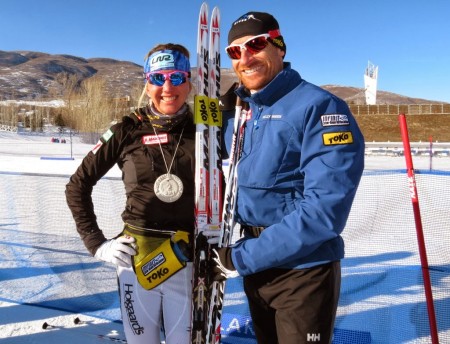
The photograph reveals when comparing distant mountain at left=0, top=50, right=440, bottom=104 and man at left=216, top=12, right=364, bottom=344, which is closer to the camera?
man at left=216, top=12, right=364, bottom=344

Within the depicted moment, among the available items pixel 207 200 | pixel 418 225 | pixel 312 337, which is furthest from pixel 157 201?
pixel 418 225

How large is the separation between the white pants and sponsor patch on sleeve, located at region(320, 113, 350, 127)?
1102 millimetres

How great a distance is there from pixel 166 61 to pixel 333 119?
106cm

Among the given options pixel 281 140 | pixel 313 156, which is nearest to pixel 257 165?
pixel 281 140

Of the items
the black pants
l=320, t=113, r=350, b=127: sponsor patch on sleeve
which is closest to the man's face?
l=320, t=113, r=350, b=127: sponsor patch on sleeve

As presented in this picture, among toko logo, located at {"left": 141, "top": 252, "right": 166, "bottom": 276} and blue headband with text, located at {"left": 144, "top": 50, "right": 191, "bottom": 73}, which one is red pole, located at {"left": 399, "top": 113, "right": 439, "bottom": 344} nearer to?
blue headband with text, located at {"left": 144, "top": 50, "right": 191, "bottom": 73}

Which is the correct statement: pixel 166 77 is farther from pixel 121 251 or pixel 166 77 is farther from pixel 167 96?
pixel 121 251

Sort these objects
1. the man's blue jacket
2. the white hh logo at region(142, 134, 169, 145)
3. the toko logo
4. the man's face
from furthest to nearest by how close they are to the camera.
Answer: the white hh logo at region(142, 134, 169, 145) < the toko logo < the man's face < the man's blue jacket

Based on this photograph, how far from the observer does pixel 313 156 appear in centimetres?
150

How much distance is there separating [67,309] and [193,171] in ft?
8.39

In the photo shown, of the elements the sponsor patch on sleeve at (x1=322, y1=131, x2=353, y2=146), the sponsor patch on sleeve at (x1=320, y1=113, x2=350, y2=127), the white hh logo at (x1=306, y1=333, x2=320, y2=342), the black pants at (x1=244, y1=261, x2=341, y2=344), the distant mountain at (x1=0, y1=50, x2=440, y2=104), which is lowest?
the white hh logo at (x1=306, y1=333, x2=320, y2=342)

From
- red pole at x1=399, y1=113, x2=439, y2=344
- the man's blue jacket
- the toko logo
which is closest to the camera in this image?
the man's blue jacket

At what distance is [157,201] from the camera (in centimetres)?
215

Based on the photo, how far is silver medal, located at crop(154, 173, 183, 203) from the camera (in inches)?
84.2
